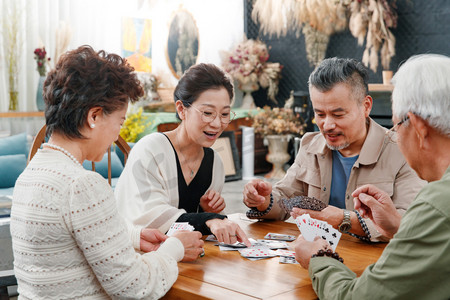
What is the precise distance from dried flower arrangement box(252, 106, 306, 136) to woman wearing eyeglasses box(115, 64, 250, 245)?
5.19 meters

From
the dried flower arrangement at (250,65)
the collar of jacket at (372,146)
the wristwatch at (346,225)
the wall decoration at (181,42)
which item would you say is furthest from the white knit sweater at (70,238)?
the dried flower arrangement at (250,65)

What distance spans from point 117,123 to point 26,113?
4.73m

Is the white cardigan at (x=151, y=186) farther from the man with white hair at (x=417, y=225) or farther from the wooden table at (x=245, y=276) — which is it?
the man with white hair at (x=417, y=225)

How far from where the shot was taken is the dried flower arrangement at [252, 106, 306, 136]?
308 inches

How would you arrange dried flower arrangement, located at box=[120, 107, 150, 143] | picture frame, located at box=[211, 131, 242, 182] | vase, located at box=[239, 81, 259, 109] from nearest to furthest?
dried flower arrangement, located at box=[120, 107, 150, 143]
picture frame, located at box=[211, 131, 242, 182]
vase, located at box=[239, 81, 259, 109]

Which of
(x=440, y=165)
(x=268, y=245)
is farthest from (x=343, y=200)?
(x=440, y=165)

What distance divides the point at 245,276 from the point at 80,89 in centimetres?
75

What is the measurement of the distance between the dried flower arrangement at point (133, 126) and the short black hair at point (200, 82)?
160 inches

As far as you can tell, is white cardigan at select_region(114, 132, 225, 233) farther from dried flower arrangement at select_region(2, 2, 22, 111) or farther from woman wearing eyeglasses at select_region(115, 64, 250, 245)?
dried flower arrangement at select_region(2, 2, 22, 111)

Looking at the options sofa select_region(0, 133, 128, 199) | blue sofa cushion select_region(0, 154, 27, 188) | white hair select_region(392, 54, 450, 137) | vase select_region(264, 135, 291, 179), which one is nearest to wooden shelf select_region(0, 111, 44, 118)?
sofa select_region(0, 133, 128, 199)

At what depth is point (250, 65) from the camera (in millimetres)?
8367

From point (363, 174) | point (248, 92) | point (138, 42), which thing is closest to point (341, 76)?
point (363, 174)

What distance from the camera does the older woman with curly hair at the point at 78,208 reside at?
1462 millimetres

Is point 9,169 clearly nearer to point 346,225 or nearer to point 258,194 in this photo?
point 258,194
